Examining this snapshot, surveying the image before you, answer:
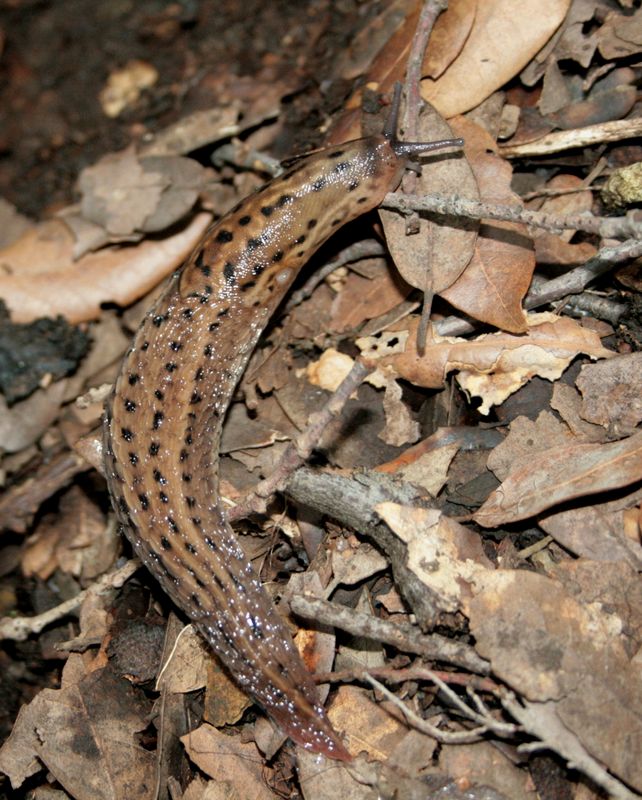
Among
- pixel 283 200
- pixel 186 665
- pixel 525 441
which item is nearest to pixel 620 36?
pixel 283 200

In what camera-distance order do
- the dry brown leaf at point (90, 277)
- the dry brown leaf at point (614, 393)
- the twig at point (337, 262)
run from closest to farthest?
the dry brown leaf at point (614, 393)
the twig at point (337, 262)
the dry brown leaf at point (90, 277)

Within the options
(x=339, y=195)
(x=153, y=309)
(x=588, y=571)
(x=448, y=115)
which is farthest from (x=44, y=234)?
(x=588, y=571)

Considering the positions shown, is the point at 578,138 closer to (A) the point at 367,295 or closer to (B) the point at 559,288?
(B) the point at 559,288

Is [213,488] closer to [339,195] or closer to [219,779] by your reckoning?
[219,779]

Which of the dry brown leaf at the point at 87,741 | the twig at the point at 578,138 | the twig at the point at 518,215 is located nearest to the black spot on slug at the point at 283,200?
the twig at the point at 518,215

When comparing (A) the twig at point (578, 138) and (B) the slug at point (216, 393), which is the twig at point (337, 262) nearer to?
(B) the slug at point (216, 393)
